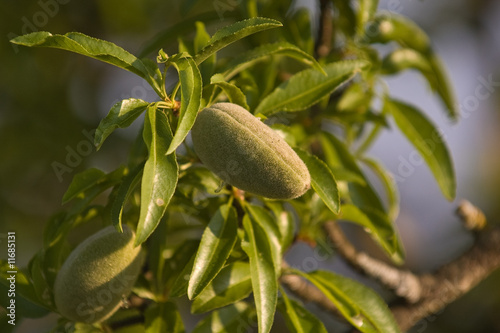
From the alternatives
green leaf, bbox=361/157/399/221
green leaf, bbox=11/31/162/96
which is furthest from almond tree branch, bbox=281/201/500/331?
green leaf, bbox=11/31/162/96

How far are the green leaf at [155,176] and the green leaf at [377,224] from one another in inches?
18.5

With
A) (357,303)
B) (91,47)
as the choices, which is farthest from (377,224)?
(91,47)

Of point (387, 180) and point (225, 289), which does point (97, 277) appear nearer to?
point (225, 289)

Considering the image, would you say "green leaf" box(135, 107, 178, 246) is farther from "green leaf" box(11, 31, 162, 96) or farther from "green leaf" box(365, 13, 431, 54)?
"green leaf" box(365, 13, 431, 54)

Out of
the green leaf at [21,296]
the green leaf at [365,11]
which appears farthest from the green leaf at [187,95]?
the green leaf at [365,11]

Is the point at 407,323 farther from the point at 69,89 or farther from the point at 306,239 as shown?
the point at 69,89

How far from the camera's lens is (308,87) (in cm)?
103

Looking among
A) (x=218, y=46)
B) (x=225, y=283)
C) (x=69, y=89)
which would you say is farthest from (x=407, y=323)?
(x=69, y=89)

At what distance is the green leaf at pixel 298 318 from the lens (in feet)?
3.14

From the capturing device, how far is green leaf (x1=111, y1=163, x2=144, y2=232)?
2.53ft

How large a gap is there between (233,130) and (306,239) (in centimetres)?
51

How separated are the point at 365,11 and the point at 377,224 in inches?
21.8

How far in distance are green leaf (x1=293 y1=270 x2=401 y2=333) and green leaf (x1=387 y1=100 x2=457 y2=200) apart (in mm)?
367

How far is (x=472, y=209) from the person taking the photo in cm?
157
